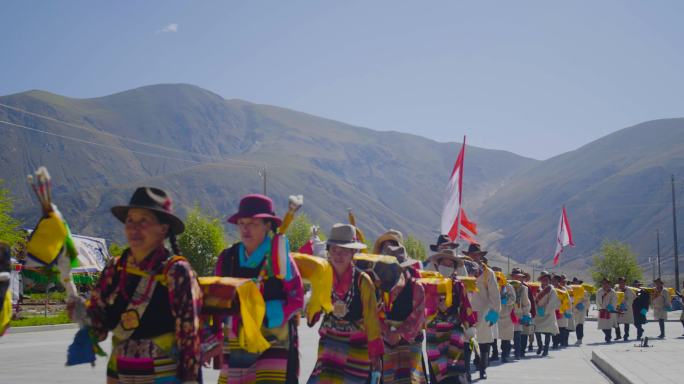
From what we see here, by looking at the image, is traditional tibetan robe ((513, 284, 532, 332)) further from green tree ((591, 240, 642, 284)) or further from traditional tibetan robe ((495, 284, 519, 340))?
green tree ((591, 240, 642, 284))

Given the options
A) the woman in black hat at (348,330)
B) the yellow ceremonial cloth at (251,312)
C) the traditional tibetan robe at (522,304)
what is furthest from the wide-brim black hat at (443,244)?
the yellow ceremonial cloth at (251,312)

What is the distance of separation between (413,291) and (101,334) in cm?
436

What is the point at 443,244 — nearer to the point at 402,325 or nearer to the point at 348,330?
the point at 402,325

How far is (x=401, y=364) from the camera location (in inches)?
354

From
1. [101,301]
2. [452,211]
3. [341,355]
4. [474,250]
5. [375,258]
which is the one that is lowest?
[341,355]

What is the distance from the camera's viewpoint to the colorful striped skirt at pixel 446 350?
1033cm

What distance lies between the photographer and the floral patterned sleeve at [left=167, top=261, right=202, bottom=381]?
499 centimetres

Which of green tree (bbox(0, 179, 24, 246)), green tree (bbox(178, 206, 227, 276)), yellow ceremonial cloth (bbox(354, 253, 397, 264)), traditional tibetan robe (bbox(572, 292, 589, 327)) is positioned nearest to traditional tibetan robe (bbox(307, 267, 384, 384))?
yellow ceremonial cloth (bbox(354, 253, 397, 264))

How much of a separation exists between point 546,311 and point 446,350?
12487 millimetres

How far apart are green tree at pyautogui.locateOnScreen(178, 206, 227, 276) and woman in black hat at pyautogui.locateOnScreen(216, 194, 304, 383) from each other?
50787 mm

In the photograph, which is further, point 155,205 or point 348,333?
point 348,333

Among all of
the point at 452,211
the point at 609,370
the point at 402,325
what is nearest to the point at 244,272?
the point at 402,325

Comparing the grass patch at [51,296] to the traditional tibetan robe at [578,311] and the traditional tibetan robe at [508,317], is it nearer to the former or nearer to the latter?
the traditional tibetan robe at [578,311]

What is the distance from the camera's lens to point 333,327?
26.6ft
